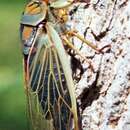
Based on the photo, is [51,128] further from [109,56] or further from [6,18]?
[6,18]

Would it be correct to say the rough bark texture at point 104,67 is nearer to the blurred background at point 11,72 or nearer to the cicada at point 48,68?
the cicada at point 48,68

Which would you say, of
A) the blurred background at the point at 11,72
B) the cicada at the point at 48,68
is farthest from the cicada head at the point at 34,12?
the blurred background at the point at 11,72

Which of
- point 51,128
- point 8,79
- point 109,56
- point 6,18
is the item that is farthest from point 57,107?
point 6,18

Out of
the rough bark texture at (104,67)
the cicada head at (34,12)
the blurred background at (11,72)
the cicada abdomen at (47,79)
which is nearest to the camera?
the rough bark texture at (104,67)

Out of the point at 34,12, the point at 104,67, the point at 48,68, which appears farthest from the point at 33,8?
the point at 104,67

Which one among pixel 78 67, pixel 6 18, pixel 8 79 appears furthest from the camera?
pixel 6 18

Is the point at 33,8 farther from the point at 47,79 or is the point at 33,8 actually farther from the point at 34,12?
the point at 47,79

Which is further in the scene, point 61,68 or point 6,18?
point 6,18
